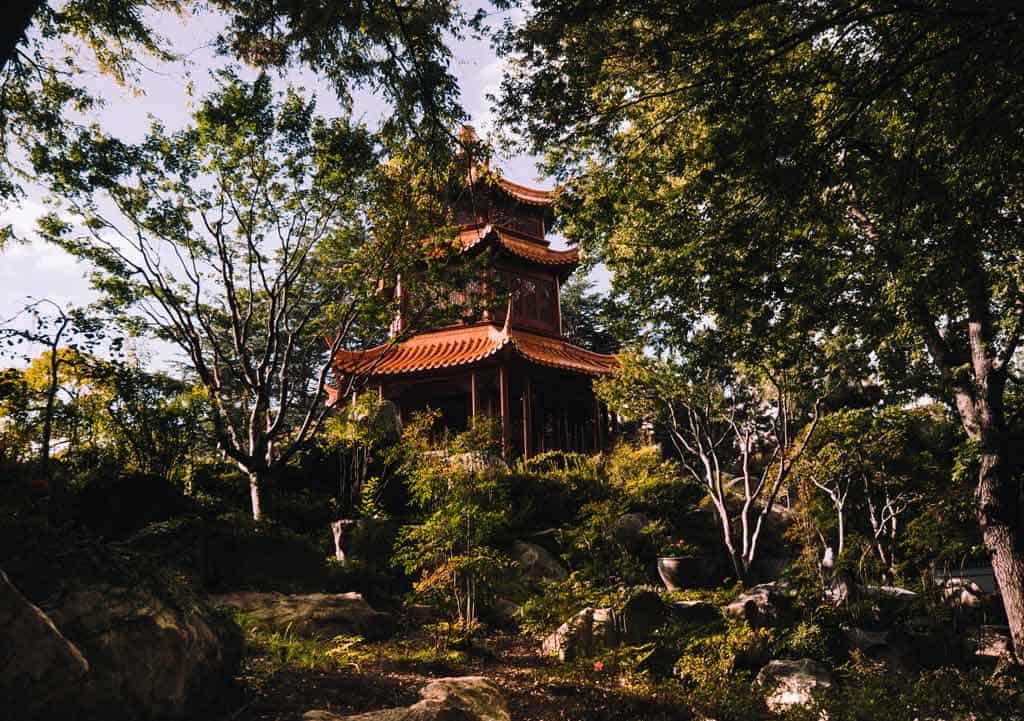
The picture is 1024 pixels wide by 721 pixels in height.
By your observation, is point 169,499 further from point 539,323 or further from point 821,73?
point 539,323

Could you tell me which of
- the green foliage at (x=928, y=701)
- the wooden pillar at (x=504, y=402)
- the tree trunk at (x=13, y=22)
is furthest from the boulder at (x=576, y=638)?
the wooden pillar at (x=504, y=402)

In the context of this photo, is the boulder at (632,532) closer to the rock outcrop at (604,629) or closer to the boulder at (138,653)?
the rock outcrop at (604,629)

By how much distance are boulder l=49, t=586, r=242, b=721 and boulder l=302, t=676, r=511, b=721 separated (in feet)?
2.25

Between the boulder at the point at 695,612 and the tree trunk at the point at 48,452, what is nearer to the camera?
the tree trunk at the point at 48,452

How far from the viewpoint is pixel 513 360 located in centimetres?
1617

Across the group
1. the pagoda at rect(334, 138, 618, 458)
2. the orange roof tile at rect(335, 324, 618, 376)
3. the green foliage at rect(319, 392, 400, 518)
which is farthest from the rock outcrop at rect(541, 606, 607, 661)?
the orange roof tile at rect(335, 324, 618, 376)

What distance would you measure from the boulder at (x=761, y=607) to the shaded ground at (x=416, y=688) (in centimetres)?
252

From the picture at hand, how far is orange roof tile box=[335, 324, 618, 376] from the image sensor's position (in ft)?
52.5

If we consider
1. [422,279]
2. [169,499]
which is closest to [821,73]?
[422,279]

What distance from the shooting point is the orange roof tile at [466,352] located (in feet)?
52.5

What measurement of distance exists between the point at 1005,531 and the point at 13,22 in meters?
8.60

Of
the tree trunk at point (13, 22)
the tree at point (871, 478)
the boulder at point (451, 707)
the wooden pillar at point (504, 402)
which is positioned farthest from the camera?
the wooden pillar at point (504, 402)

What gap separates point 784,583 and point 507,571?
151 inches

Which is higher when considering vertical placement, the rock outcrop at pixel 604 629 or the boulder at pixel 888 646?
the rock outcrop at pixel 604 629
